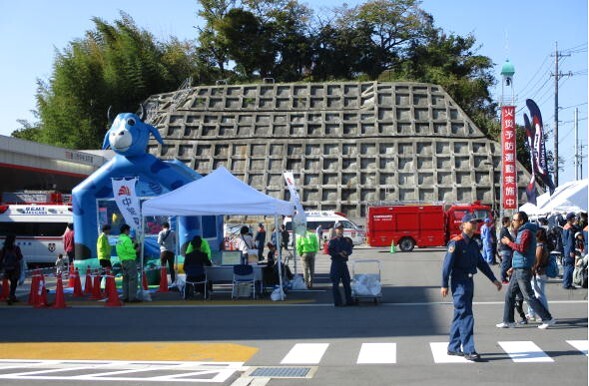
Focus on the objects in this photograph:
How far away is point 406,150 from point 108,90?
79.2 ft

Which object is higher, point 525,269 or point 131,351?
point 525,269

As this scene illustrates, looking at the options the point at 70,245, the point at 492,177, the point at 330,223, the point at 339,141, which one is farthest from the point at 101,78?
the point at 70,245

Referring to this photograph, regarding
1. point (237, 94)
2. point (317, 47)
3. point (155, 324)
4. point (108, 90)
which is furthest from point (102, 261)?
point (317, 47)

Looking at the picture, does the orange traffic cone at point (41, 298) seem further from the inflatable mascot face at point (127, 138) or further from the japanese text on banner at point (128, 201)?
the inflatable mascot face at point (127, 138)

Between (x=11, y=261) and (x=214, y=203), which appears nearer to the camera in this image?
(x=11, y=261)

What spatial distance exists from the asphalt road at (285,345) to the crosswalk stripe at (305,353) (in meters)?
0.02

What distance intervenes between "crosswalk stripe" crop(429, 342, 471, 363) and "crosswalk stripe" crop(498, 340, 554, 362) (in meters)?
0.75

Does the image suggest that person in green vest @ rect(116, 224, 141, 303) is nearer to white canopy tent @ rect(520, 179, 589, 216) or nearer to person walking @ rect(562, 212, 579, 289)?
person walking @ rect(562, 212, 579, 289)

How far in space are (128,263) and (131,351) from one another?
6.84 m

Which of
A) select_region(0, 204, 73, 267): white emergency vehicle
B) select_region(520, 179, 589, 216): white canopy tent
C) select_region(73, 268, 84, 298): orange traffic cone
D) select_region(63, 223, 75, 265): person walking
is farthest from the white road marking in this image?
select_region(0, 204, 73, 267): white emergency vehicle

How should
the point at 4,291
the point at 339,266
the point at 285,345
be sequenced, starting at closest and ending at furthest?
the point at 285,345, the point at 339,266, the point at 4,291

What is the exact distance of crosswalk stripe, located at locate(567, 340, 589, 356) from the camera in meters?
12.0

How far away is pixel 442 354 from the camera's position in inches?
468

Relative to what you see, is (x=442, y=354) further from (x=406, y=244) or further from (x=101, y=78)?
(x=101, y=78)
